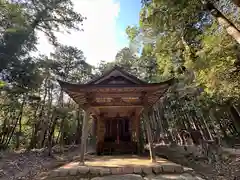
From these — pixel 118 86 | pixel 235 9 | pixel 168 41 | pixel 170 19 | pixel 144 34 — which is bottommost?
pixel 118 86

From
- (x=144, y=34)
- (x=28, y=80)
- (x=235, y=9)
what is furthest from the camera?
(x=28, y=80)

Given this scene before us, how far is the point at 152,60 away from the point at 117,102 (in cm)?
1303

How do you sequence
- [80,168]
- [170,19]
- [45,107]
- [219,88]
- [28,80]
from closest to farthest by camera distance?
[80,168] → [170,19] → [219,88] → [28,80] → [45,107]

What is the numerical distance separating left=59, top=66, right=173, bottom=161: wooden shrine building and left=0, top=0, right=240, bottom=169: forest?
2801mm

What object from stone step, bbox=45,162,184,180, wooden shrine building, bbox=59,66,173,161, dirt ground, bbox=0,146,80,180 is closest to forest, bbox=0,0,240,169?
wooden shrine building, bbox=59,66,173,161

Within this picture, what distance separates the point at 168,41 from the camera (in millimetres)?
8898

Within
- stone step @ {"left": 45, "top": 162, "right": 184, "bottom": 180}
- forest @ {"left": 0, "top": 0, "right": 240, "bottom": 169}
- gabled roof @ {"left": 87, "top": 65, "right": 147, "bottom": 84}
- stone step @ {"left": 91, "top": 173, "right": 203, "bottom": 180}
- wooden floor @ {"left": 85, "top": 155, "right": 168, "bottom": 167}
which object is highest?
forest @ {"left": 0, "top": 0, "right": 240, "bottom": 169}

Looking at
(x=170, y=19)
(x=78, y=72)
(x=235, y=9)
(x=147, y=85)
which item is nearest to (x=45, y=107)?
(x=78, y=72)

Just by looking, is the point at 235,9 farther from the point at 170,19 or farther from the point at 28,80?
the point at 28,80

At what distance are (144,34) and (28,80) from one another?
340 inches

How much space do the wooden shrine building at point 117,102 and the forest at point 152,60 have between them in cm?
280

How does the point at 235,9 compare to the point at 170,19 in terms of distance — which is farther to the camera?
the point at 170,19

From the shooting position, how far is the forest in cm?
632

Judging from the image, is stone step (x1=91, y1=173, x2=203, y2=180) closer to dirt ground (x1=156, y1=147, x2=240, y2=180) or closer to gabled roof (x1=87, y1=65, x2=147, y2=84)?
dirt ground (x1=156, y1=147, x2=240, y2=180)
